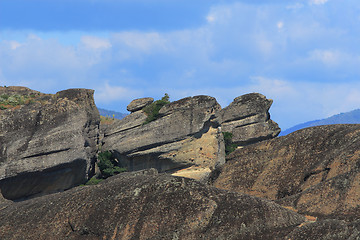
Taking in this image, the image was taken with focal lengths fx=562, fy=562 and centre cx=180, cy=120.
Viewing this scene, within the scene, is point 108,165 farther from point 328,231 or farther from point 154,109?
point 328,231

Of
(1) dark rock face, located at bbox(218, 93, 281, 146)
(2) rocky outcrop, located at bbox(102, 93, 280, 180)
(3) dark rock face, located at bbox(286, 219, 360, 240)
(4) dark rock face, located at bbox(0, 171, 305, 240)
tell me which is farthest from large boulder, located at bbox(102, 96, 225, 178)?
(3) dark rock face, located at bbox(286, 219, 360, 240)

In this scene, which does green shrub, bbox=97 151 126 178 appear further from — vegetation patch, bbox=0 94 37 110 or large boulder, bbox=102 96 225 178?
vegetation patch, bbox=0 94 37 110

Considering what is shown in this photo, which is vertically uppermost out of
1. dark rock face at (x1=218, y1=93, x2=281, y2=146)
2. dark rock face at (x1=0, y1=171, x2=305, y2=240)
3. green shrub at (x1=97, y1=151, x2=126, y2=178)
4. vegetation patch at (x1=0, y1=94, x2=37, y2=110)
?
vegetation patch at (x1=0, y1=94, x2=37, y2=110)

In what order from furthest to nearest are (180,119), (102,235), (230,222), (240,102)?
(240,102) < (180,119) < (102,235) < (230,222)

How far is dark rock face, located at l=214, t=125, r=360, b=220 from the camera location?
77.4 feet

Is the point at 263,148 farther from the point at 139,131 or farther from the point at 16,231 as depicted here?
the point at 139,131

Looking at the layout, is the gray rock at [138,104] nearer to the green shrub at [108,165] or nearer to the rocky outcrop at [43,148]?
the green shrub at [108,165]

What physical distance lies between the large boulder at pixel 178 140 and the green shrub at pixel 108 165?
3.19 ft

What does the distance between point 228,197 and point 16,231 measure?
8.89m

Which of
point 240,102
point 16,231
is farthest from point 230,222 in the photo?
point 240,102

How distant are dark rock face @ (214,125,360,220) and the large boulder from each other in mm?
27116

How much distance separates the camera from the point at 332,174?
2692 centimetres

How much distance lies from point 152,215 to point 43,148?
40.8 metres

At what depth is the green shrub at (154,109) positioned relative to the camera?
221 ft
